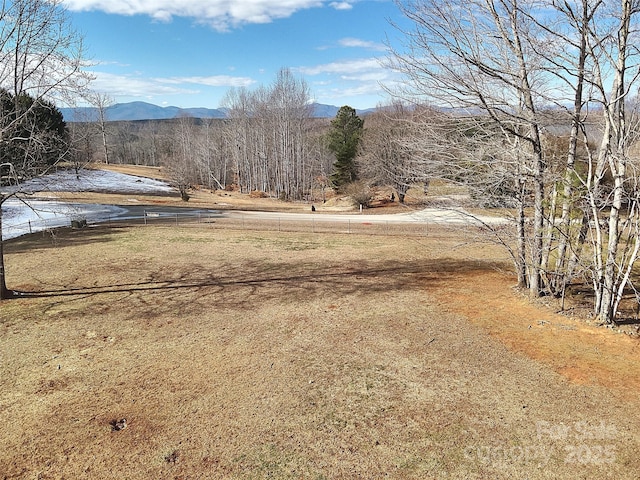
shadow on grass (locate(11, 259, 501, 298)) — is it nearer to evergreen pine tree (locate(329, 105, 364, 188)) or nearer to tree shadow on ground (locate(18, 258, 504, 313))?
tree shadow on ground (locate(18, 258, 504, 313))

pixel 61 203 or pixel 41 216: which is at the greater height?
pixel 61 203

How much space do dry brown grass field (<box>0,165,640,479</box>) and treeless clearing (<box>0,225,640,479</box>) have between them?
0.09 ft

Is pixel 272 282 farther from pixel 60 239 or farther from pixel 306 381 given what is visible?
pixel 60 239

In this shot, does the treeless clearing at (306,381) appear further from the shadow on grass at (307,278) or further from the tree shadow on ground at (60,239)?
the tree shadow on ground at (60,239)

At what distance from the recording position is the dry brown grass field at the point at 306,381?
15.7 ft

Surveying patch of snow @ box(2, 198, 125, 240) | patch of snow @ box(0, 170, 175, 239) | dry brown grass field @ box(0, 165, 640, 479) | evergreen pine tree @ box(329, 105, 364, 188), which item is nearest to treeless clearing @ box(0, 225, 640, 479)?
dry brown grass field @ box(0, 165, 640, 479)

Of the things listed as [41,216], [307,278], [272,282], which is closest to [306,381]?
[272,282]

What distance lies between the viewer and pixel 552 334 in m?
8.09

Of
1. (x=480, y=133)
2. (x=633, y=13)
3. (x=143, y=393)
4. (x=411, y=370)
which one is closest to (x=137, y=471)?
(x=143, y=393)

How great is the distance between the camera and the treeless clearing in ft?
15.7

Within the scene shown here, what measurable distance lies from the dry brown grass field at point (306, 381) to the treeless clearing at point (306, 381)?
29 millimetres

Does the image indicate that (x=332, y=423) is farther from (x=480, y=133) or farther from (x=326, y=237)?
(x=326, y=237)

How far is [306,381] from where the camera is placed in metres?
6.51

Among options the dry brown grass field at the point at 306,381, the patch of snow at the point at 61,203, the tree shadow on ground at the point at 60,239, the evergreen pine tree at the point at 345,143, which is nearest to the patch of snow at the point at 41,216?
the patch of snow at the point at 61,203
